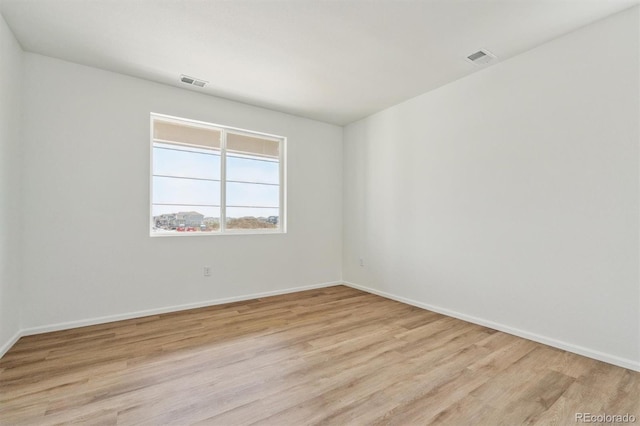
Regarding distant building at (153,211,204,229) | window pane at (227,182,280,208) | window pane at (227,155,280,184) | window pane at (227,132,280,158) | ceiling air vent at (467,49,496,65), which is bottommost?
distant building at (153,211,204,229)

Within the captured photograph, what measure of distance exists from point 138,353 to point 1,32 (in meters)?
2.85

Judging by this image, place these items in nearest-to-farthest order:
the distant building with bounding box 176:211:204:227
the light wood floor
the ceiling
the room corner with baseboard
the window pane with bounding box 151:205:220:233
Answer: the light wood floor < the room corner with baseboard < the ceiling < the window pane with bounding box 151:205:220:233 < the distant building with bounding box 176:211:204:227

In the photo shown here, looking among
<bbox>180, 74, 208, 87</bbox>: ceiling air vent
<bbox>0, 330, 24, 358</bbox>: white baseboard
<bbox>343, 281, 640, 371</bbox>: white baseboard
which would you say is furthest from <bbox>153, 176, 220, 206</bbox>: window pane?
<bbox>343, 281, 640, 371</bbox>: white baseboard

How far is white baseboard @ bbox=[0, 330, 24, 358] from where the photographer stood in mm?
2439

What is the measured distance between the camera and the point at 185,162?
387 cm

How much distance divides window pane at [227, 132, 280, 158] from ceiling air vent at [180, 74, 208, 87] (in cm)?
79

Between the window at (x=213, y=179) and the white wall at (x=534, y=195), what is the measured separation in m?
1.95

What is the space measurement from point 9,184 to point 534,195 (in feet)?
15.9

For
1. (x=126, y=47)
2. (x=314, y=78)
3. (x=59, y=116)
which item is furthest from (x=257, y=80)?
(x=59, y=116)

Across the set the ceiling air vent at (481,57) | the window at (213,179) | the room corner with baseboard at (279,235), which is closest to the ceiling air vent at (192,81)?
the room corner with baseboard at (279,235)

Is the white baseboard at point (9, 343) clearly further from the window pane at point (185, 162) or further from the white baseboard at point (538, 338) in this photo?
the white baseboard at point (538, 338)

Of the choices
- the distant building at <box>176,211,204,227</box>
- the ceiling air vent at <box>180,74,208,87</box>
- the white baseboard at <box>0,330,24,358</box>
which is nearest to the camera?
the white baseboard at <box>0,330,24,358</box>

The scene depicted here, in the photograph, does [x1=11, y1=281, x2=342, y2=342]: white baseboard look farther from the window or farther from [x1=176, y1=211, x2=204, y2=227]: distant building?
[x1=176, y1=211, x2=204, y2=227]: distant building

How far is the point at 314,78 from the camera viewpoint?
3428mm
